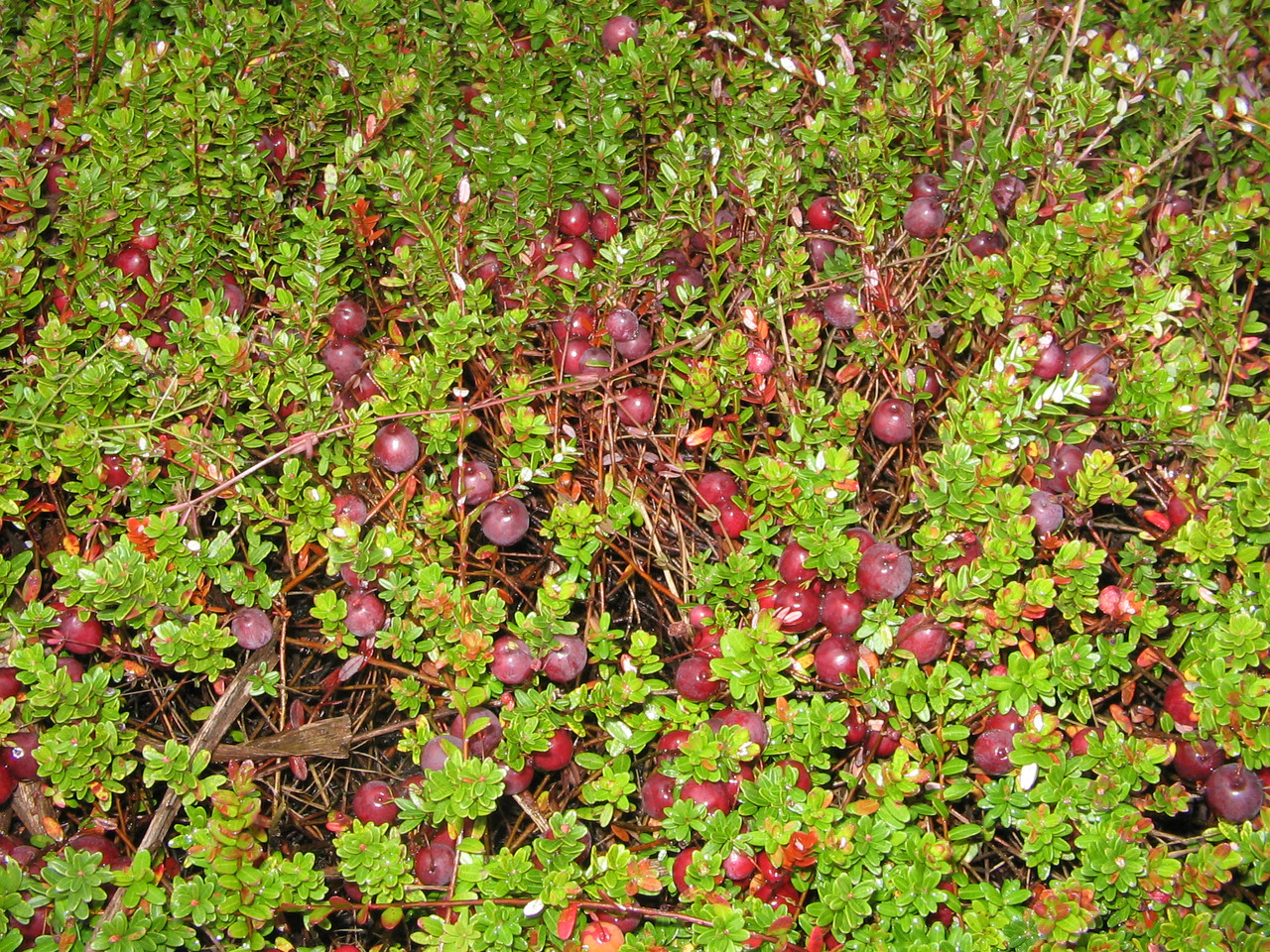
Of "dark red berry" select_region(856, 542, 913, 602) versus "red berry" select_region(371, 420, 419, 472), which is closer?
"dark red berry" select_region(856, 542, 913, 602)

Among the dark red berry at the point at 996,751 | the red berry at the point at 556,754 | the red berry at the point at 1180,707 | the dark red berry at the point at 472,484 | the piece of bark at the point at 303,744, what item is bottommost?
the red berry at the point at 1180,707

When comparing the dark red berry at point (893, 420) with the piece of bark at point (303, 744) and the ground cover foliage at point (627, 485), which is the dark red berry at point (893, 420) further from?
the piece of bark at point (303, 744)

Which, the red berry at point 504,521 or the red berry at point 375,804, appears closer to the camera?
the red berry at point 375,804

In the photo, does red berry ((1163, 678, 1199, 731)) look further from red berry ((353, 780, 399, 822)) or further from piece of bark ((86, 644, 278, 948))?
piece of bark ((86, 644, 278, 948))

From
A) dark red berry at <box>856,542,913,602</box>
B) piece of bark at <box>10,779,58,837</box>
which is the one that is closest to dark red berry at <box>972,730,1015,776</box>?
dark red berry at <box>856,542,913,602</box>

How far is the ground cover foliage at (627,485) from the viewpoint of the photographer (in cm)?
173

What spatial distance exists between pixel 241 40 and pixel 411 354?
0.96 m

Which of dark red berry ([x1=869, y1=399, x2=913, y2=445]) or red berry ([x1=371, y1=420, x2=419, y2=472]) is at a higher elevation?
red berry ([x1=371, y1=420, x2=419, y2=472])

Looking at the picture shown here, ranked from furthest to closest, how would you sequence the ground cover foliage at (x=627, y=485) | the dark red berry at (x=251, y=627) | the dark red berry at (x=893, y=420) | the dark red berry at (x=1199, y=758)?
the dark red berry at (x=893, y=420), the dark red berry at (x=251, y=627), the dark red berry at (x=1199, y=758), the ground cover foliage at (x=627, y=485)

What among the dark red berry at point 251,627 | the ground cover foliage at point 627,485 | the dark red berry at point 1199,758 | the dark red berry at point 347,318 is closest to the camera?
the ground cover foliage at point 627,485

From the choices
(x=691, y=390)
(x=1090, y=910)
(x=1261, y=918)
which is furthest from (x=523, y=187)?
(x=1261, y=918)

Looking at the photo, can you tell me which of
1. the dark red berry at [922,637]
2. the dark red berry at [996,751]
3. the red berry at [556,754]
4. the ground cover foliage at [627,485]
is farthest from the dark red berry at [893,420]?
the red berry at [556,754]

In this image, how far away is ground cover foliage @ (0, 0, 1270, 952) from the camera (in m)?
1.73

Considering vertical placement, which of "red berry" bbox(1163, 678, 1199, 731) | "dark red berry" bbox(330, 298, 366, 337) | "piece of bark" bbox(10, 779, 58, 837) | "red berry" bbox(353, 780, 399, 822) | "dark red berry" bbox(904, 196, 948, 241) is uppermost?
"dark red berry" bbox(330, 298, 366, 337)
